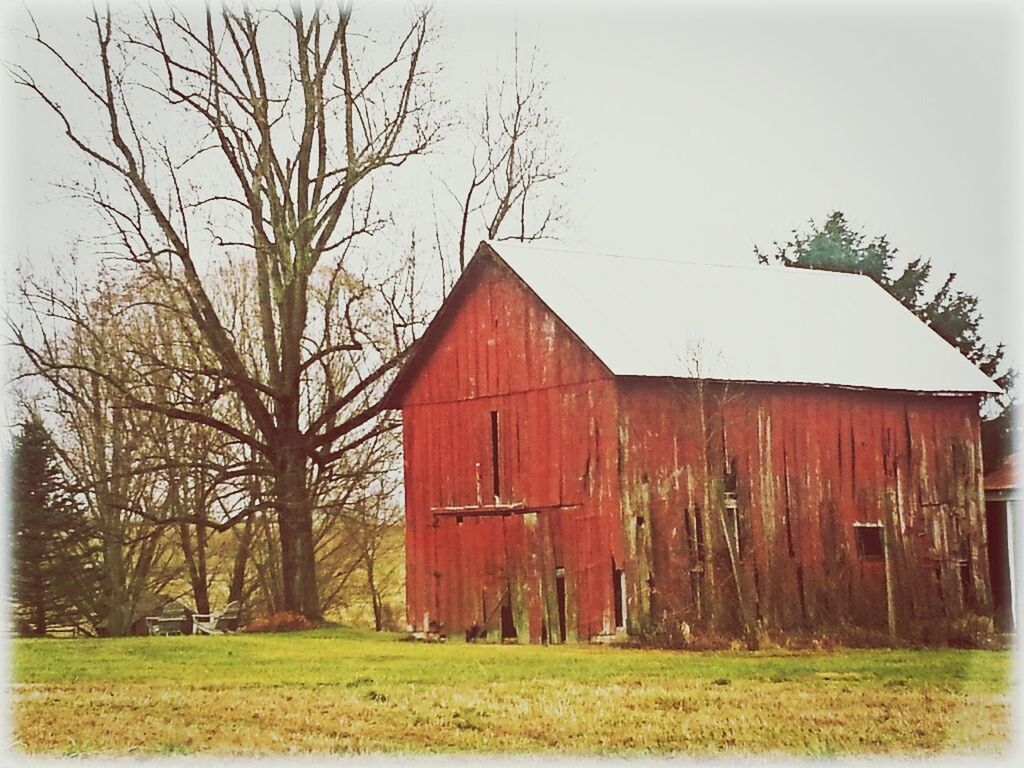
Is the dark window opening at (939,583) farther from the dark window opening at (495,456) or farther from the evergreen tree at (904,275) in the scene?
the dark window opening at (495,456)

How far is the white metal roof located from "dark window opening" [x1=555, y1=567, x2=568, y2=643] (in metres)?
1.78

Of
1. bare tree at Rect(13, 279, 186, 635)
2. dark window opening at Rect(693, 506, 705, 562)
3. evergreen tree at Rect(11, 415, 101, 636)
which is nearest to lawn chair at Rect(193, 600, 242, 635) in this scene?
bare tree at Rect(13, 279, 186, 635)

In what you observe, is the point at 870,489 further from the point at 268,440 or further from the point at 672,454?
the point at 268,440

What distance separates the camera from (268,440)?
12.8 metres

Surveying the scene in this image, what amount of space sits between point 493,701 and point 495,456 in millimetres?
2983

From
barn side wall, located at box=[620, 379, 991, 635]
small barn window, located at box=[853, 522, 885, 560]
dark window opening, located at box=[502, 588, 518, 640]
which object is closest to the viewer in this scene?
barn side wall, located at box=[620, 379, 991, 635]

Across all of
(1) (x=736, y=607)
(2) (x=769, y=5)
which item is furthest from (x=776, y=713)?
(2) (x=769, y=5)

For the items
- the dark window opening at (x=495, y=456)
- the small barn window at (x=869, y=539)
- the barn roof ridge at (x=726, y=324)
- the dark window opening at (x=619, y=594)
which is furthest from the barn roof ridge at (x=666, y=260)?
the dark window opening at (x=619, y=594)

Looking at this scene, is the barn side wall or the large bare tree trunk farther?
the large bare tree trunk

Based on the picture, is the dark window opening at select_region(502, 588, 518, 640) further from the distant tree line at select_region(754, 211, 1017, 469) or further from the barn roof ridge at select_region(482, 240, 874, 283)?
the distant tree line at select_region(754, 211, 1017, 469)

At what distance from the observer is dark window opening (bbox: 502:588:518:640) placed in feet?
42.2

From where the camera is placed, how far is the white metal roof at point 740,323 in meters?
12.8

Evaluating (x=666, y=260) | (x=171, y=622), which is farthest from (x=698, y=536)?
(x=171, y=622)

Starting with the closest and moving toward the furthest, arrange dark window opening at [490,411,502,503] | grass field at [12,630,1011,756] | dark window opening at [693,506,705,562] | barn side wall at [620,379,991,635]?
1. grass field at [12,630,1011,756]
2. barn side wall at [620,379,991,635]
3. dark window opening at [693,506,705,562]
4. dark window opening at [490,411,502,503]
